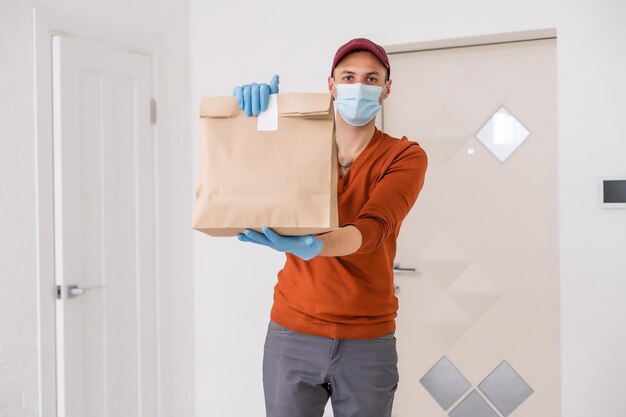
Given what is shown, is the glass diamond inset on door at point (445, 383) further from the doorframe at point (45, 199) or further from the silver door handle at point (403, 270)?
the doorframe at point (45, 199)

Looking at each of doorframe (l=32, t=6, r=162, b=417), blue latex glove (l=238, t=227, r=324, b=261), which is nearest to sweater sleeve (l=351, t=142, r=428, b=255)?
blue latex glove (l=238, t=227, r=324, b=261)

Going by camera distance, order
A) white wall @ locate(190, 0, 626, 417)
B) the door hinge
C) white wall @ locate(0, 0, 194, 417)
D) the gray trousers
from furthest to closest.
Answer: the door hinge < white wall @ locate(190, 0, 626, 417) < white wall @ locate(0, 0, 194, 417) < the gray trousers

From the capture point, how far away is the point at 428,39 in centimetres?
276

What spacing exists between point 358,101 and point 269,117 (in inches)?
15.7

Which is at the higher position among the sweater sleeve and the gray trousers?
the sweater sleeve

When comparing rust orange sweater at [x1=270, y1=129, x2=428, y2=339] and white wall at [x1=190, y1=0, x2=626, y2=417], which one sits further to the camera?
white wall at [x1=190, y1=0, x2=626, y2=417]

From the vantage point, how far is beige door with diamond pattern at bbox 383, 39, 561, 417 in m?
2.72

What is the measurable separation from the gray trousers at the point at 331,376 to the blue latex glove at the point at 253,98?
1.89ft

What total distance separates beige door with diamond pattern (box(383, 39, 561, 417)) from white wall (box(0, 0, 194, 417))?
111 cm

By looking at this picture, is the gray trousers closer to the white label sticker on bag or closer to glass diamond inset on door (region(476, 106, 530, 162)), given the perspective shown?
the white label sticker on bag

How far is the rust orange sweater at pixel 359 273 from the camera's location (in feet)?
4.79

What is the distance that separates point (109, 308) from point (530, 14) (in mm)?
2256

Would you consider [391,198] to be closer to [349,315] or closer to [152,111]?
[349,315]

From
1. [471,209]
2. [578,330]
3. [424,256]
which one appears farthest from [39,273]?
[578,330]
